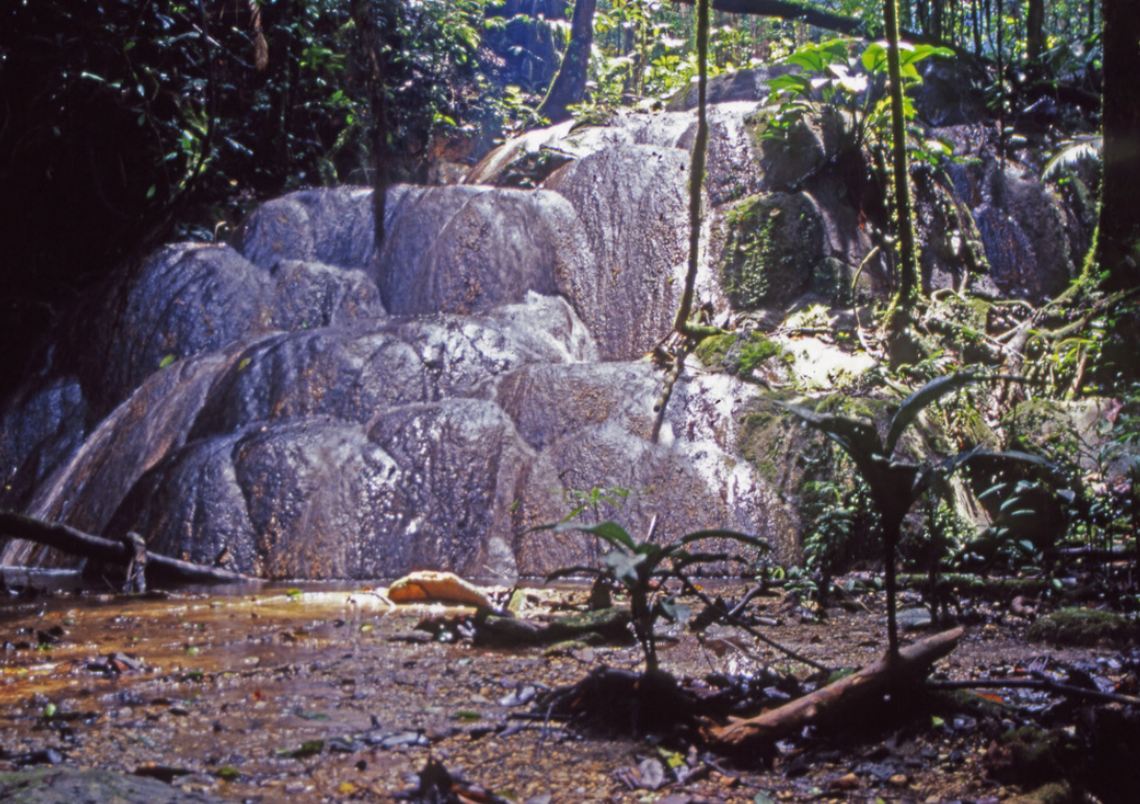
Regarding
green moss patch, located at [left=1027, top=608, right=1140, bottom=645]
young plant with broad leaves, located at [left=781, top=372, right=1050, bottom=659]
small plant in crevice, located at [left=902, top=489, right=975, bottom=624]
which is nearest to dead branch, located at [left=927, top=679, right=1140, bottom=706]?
young plant with broad leaves, located at [left=781, top=372, right=1050, bottom=659]

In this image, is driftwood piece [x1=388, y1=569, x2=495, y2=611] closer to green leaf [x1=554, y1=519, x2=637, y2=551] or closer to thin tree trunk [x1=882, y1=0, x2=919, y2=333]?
green leaf [x1=554, y1=519, x2=637, y2=551]

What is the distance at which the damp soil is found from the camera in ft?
5.50

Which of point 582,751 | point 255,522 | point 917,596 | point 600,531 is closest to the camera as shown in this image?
point 582,751

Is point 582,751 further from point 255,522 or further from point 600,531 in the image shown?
point 255,522

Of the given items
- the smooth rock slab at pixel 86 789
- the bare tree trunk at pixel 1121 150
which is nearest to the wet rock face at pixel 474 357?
the bare tree trunk at pixel 1121 150

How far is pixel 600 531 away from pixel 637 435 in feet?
14.7

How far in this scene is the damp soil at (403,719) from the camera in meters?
1.68

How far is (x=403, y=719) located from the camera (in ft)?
6.88

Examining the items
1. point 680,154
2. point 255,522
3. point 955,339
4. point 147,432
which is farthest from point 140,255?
point 955,339

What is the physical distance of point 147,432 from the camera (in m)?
7.19

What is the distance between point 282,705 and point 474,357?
5.36 m

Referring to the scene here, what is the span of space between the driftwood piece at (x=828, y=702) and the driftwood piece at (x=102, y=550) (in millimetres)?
3836

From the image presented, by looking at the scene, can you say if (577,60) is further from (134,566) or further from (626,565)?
(626,565)

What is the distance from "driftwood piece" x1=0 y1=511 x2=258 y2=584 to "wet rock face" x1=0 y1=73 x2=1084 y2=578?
43 cm
